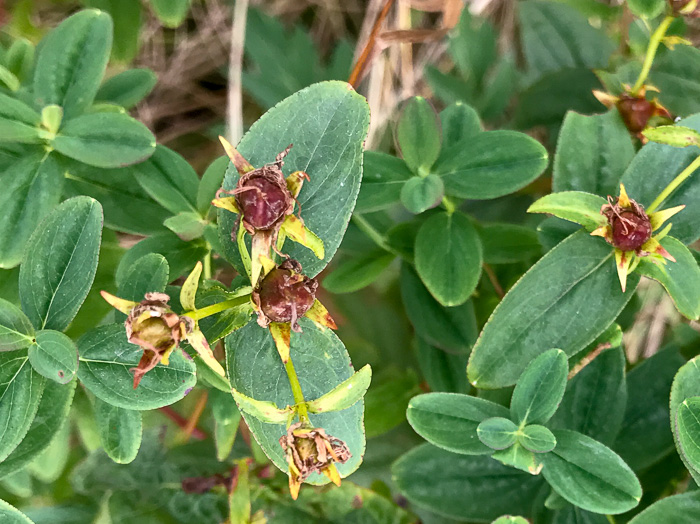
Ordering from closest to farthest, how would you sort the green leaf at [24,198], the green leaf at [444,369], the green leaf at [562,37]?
the green leaf at [24,198]
the green leaf at [444,369]
the green leaf at [562,37]

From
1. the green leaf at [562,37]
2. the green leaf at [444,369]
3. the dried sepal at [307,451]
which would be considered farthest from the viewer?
the green leaf at [562,37]

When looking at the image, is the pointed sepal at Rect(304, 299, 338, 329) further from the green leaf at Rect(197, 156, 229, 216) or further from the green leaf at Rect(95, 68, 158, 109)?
the green leaf at Rect(95, 68, 158, 109)

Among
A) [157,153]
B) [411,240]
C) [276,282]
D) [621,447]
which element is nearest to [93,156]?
[157,153]

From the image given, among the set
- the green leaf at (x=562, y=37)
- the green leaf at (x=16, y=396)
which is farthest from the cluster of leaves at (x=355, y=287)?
the green leaf at (x=562, y=37)

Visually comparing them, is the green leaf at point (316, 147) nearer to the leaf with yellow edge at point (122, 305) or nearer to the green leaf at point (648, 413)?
the leaf with yellow edge at point (122, 305)

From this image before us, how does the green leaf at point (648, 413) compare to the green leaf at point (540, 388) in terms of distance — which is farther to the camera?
the green leaf at point (648, 413)

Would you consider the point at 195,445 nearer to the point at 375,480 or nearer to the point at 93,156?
the point at 375,480

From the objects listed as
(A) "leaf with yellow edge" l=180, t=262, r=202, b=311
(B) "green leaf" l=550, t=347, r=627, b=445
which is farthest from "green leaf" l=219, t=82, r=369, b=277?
(B) "green leaf" l=550, t=347, r=627, b=445
